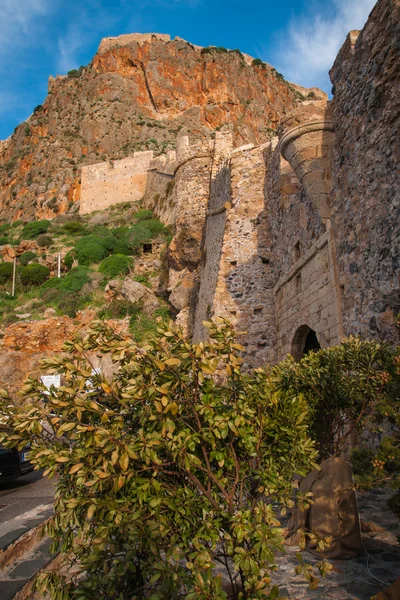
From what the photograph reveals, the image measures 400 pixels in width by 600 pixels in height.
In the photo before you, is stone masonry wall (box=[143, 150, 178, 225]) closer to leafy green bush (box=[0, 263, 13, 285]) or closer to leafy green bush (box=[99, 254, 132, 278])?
leafy green bush (box=[99, 254, 132, 278])

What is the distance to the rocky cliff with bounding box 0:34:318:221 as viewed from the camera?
5397cm

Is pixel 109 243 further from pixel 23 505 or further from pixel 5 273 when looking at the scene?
pixel 23 505

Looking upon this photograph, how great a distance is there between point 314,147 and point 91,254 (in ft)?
80.8

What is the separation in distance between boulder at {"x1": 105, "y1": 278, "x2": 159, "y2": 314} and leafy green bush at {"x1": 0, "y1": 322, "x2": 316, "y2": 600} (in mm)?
19054

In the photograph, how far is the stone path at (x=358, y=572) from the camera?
10.1ft

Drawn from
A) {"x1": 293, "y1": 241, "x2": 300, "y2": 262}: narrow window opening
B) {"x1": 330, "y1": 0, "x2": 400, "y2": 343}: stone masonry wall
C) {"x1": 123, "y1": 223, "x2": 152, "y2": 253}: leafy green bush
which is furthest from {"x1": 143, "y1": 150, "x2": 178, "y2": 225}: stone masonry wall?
{"x1": 330, "y1": 0, "x2": 400, "y2": 343}: stone masonry wall

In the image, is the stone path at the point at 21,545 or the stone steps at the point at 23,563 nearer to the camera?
the stone steps at the point at 23,563

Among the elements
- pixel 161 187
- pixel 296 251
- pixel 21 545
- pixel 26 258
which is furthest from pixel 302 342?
pixel 26 258

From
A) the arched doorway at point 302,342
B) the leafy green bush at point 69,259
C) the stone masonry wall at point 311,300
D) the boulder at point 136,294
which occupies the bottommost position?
the arched doorway at point 302,342

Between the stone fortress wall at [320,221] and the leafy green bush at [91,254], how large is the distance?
53.1ft

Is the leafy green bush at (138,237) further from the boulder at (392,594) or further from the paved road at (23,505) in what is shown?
the boulder at (392,594)

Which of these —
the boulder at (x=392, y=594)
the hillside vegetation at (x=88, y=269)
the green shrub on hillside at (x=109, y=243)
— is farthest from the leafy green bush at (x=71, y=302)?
the boulder at (x=392, y=594)

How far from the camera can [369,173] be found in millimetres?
5719

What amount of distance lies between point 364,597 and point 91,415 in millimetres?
2281
